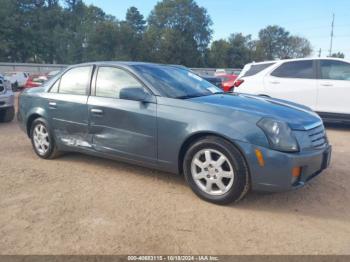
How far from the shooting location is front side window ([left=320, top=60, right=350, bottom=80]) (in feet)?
26.3

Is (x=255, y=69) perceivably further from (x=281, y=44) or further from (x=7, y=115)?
(x=281, y=44)

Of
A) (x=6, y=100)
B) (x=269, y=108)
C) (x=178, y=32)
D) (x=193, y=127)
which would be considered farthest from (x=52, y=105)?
(x=178, y=32)

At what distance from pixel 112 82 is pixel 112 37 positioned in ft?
202

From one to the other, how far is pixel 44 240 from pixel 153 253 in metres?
0.97

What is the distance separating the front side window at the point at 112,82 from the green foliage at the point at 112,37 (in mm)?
50358

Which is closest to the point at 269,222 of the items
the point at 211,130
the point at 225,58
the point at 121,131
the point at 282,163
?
the point at 282,163

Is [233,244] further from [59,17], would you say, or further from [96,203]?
[59,17]

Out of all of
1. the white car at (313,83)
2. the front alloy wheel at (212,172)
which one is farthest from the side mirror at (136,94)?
the white car at (313,83)

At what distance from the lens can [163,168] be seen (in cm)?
419

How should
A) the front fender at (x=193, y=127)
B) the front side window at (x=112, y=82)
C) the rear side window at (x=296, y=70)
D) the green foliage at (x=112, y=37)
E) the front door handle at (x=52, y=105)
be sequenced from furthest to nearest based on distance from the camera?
1. the green foliage at (x=112, y=37)
2. the rear side window at (x=296, y=70)
3. the front door handle at (x=52, y=105)
4. the front side window at (x=112, y=82)
5. the front fender at (x=193, y=127)

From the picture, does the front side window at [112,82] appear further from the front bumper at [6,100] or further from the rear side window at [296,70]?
the rear side window at [296,70]

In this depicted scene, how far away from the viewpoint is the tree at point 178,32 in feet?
233

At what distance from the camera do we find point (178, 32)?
257 feet

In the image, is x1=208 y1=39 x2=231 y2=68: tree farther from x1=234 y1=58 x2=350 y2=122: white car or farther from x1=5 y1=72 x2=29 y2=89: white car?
x1=234 y1=58 x2=350 y2=122: white car
